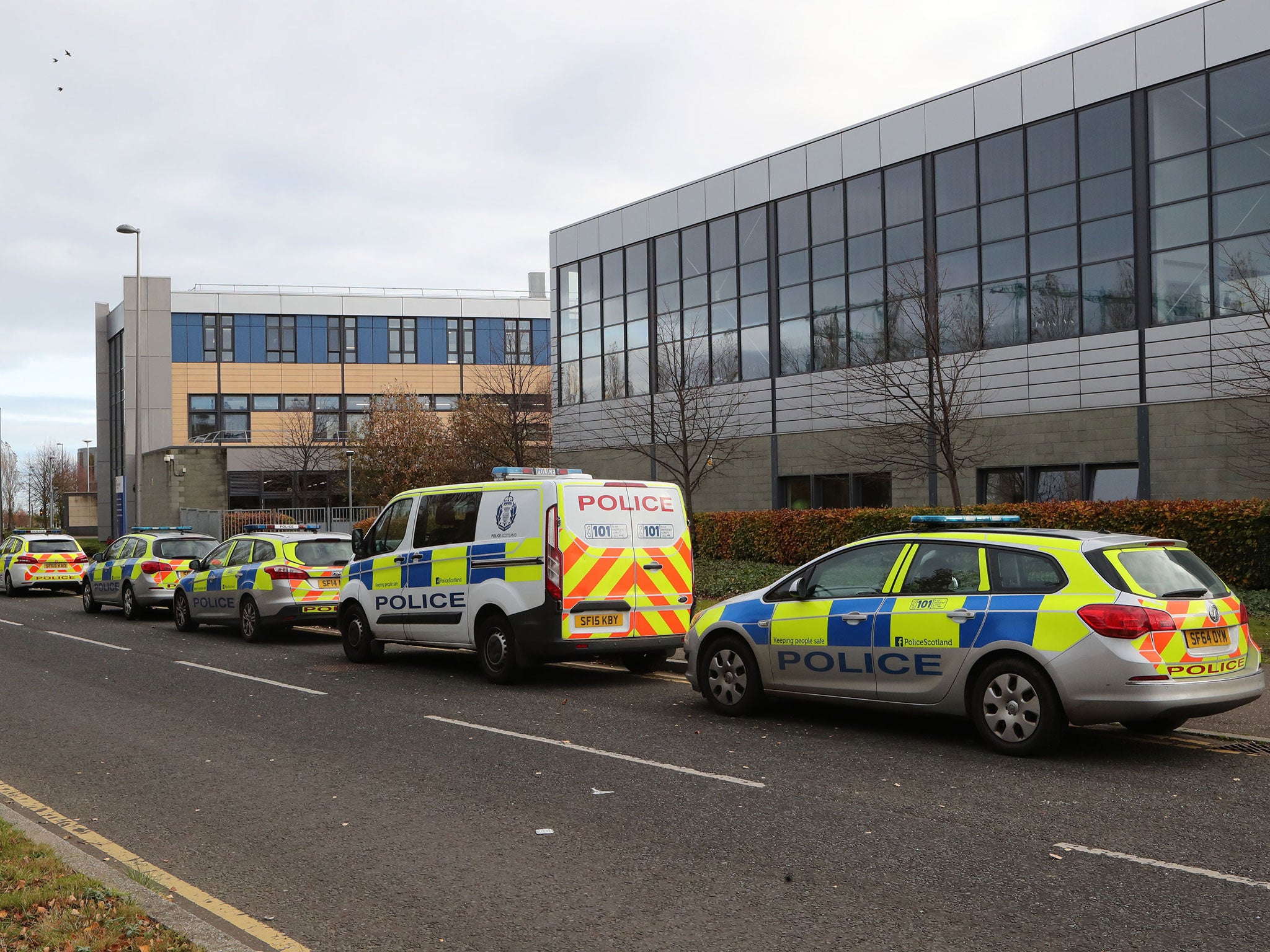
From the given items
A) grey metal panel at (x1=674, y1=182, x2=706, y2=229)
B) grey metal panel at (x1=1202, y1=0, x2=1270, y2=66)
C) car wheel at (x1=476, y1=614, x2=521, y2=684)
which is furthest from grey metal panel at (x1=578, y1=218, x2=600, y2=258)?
car wheel at (x1=476, y1=614, x2=521, y2=684)

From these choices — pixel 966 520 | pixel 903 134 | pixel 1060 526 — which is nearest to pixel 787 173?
pixel 903 134

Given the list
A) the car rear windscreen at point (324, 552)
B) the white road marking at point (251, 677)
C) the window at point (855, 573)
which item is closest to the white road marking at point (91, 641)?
the white road marking at point (251, 677)

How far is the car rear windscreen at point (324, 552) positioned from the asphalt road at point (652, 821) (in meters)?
6.52

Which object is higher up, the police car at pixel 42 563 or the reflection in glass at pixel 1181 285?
the reflection in glass at pixel 1181 285

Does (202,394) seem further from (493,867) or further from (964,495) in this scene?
(493,867)

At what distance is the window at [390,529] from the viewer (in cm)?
1390

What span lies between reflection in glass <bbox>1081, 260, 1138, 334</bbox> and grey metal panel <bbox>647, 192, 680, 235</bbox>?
1232cm

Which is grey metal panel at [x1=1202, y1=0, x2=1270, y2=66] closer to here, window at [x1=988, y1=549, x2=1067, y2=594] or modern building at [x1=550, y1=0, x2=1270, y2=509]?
modern building at [x1=550, y1=0, x2=1270, y2=509]

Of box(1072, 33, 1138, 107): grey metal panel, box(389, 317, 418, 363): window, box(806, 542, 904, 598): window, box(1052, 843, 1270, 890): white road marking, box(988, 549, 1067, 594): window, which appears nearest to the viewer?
box(1052, 843, 1270, 890): white road marking

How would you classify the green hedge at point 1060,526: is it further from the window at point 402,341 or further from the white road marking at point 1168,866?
the window at point 402,341

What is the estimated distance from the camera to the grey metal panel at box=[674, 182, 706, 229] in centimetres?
3123

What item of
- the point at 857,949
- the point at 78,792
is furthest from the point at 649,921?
the point at 78,792

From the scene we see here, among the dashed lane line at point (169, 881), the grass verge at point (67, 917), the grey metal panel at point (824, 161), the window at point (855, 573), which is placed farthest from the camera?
the grey metal panel at point (824, 161)

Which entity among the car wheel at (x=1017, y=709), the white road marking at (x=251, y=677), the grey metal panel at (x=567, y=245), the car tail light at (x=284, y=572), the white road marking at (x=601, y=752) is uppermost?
the grey metal panel at (x=567, y=245)
